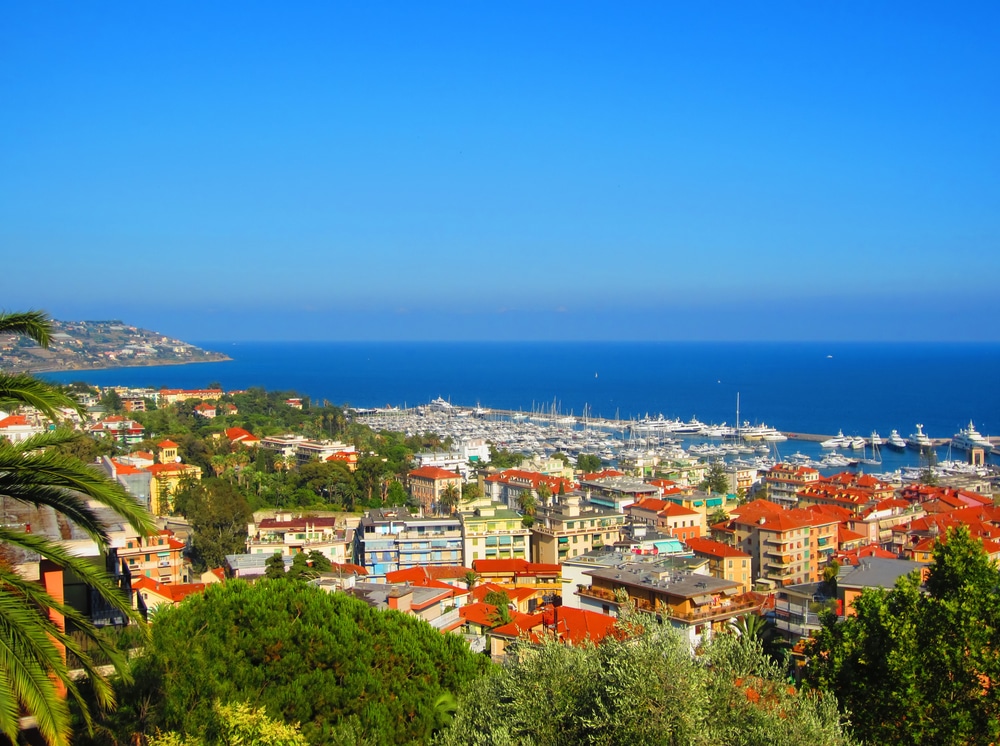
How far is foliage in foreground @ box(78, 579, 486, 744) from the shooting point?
7.09m

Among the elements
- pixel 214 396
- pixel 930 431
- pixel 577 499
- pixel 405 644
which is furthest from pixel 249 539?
pixel 930 431

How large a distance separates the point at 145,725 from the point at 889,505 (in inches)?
1047

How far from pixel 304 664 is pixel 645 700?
4.12 meters

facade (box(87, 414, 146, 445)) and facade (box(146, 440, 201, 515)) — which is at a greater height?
facade (box(87, 414, 146, 445))

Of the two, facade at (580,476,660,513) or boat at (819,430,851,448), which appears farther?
boat at (819,430,851,448)

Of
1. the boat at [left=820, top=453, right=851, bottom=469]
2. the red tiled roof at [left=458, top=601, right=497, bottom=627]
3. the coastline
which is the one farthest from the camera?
the coastline

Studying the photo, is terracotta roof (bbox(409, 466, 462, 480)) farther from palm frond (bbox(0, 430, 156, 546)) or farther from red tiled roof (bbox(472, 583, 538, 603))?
palm frond (bbox(0, 430, 156, 546))

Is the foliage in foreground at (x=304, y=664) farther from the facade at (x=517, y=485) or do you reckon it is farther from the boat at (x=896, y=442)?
the boat at (x=896, y=442)

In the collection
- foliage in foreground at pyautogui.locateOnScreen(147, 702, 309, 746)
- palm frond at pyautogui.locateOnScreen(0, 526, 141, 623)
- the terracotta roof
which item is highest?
palm frond at pyautogui.locateOnScreen(0, 526, 141, 623)

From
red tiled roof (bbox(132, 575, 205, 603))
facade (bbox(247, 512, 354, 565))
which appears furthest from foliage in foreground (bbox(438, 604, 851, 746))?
facade (bbox(247, 512, 354, 565))

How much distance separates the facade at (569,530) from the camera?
2318 centimetres

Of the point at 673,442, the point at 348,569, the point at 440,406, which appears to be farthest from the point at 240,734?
the point at 440,406

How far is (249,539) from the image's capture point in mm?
22375

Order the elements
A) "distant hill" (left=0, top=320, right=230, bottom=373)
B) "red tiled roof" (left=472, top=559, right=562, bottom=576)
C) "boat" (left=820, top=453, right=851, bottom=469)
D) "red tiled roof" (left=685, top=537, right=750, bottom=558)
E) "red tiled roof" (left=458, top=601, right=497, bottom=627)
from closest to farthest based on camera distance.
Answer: "red tiled roof" (left=458, top=601, right=497, bottom=627), "red tiled roof" (left=472, top=559, right=562, bottom=576), "red tiled roof" (left=685, top=537, right=750, bottom=558), "boat" (left=820, top=453, right=851, bottom=469), "distant hill" (left=0, top=320, right=230, bottom=373)
